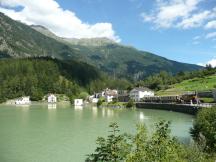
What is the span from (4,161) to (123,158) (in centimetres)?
2414

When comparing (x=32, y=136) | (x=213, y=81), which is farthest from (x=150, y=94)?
(x=32, y=136)

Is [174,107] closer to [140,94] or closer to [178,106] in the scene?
[178,106]

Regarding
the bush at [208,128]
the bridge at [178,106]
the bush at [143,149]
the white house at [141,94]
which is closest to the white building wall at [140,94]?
the white house at [141,94]

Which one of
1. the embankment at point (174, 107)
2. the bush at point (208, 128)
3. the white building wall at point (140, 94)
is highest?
the white building wall at point (140, 94)

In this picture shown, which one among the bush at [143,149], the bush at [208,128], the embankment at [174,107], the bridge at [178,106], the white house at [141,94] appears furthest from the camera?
the white house at [141,94]

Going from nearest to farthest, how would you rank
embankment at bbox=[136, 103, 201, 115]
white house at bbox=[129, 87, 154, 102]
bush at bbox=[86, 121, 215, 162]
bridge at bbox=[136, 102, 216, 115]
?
bush at bbox=[86, 121, 215, 162] < bridge at bbox=[136, 102, 216, 115] < embankment at bbox=[136, 103, 201, 115] < white house at bbox=[129, 87, 154, 102]

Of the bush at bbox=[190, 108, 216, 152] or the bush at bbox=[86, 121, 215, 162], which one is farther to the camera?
the bush at bbox=[190, 108, 216, 152]

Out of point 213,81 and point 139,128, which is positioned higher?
point 213,81

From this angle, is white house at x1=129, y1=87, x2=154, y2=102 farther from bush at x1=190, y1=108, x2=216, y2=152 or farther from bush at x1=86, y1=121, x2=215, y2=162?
bush at x1=86, y1=121, x2=215, y2=162

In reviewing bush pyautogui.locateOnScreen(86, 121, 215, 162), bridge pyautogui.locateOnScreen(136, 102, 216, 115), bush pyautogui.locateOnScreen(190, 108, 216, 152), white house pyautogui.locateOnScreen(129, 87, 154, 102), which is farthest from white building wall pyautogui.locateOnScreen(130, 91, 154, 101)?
bush pyautogui.locateOnScreen(86, 121, 215, 162)

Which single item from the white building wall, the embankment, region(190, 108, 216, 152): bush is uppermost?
the white building wall

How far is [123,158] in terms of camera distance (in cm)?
1888

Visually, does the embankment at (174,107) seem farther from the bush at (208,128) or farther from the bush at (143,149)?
the bush at (143,149)

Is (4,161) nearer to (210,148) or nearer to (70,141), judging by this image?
(70,141)
